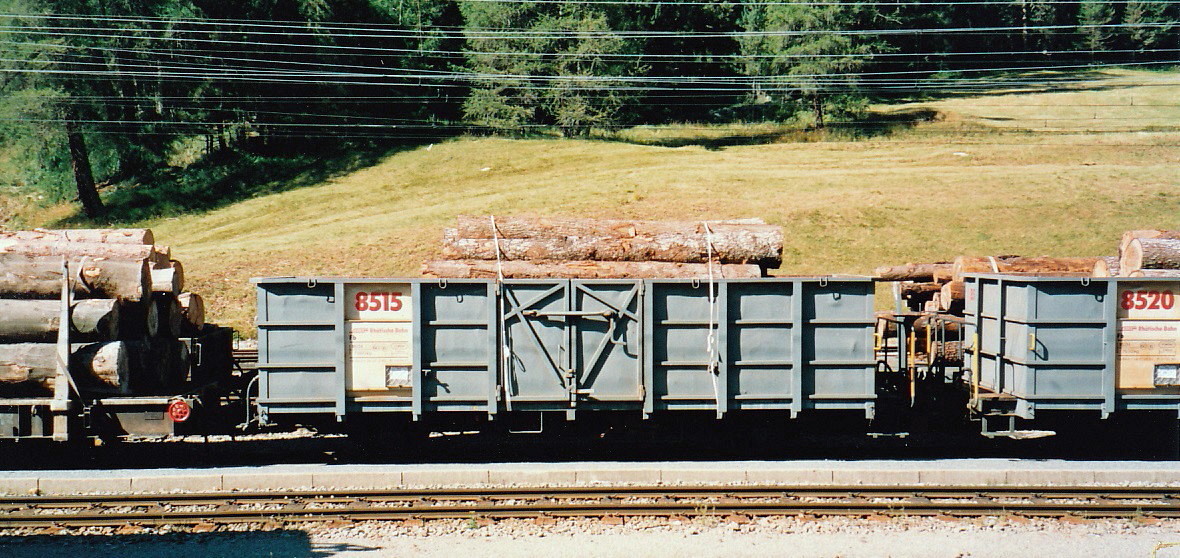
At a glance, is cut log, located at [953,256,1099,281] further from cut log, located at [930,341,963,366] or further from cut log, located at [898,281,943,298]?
cut log, located at [930,341,963,366]

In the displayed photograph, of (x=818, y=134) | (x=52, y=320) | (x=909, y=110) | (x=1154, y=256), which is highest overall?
(x=909, y=110)

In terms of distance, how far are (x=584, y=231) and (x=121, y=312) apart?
6.36m

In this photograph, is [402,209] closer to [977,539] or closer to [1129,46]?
[977,539]

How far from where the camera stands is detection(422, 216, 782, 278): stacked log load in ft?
39.7

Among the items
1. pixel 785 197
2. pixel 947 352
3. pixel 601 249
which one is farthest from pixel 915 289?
pixel 785 197

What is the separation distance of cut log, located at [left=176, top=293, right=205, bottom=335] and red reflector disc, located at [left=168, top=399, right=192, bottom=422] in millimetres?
1751

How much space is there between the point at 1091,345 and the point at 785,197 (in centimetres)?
2469

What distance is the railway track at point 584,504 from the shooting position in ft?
32.5

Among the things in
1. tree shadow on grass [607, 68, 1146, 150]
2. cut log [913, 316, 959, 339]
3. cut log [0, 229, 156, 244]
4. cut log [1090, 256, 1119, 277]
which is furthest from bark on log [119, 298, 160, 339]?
tree shadow on grass [607, 68, 1146, 150]

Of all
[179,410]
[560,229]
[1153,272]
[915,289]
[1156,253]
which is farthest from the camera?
[915,289]

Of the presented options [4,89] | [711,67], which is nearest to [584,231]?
[4,89]

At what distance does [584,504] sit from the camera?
10109 millimetres

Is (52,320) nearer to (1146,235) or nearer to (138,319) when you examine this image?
(138,319)

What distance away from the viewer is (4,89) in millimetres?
41406
